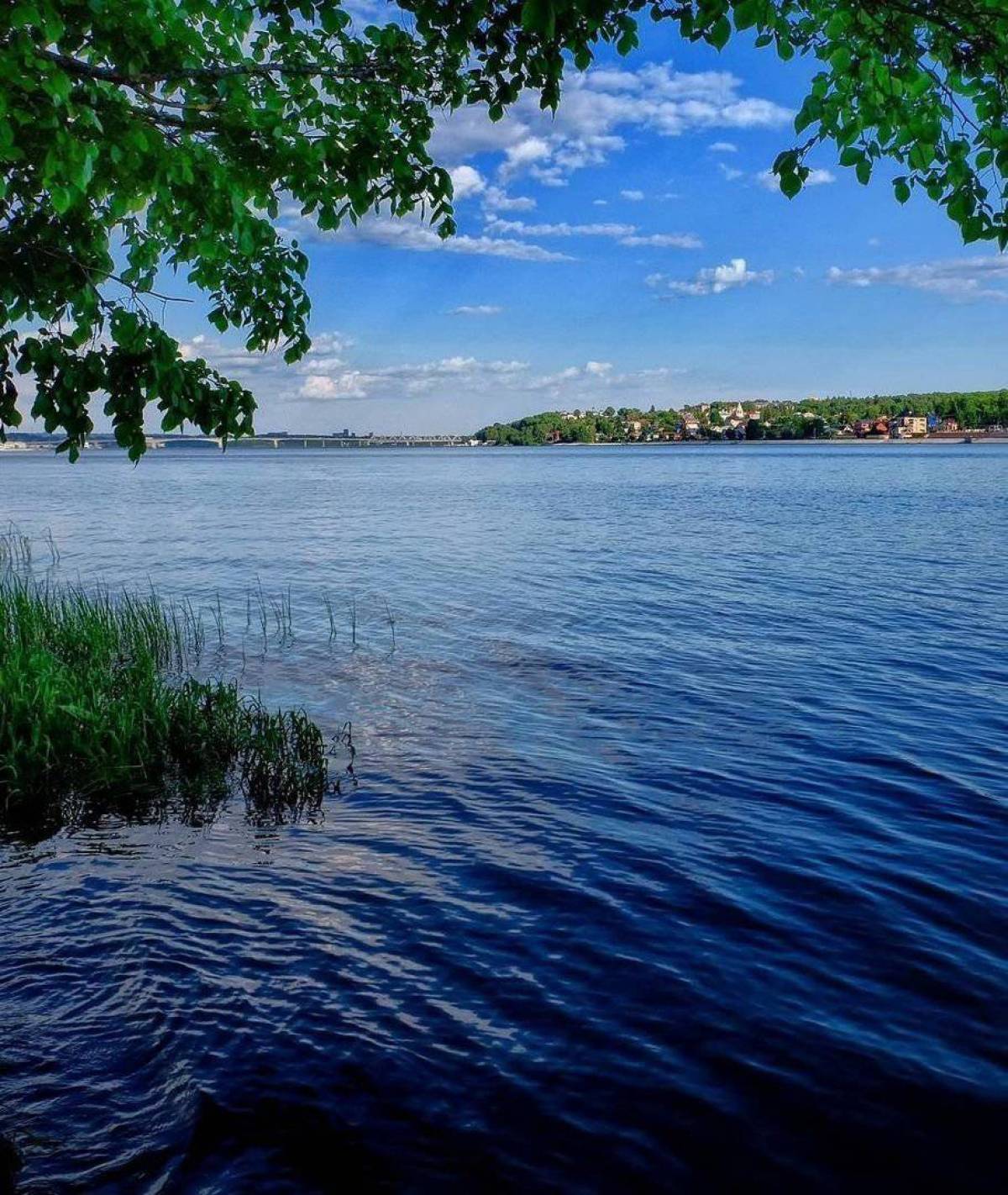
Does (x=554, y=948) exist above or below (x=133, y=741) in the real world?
below

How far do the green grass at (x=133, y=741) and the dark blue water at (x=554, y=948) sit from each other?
3.34 feet

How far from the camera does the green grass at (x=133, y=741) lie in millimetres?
14266

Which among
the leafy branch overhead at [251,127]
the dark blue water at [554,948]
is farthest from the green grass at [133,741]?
the leafy branch overhead at [251,127]

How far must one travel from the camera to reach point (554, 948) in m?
10.2

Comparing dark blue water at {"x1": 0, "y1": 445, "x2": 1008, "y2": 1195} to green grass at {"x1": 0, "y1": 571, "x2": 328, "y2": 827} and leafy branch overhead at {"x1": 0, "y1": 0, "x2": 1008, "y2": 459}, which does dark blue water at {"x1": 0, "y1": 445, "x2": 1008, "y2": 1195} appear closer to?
green grass at {"x1": 0, "y1": 571, "x2": 328, "y2": 827}

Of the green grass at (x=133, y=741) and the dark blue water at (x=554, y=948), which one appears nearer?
the dark blue water at (x=554, y=948)

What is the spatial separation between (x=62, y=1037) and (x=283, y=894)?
325 cm

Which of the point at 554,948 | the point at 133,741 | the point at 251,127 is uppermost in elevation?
the point at 251,127

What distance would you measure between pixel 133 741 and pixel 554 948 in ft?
27.3

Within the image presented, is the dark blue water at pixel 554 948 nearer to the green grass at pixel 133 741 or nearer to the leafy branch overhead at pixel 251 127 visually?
the green grass at pixel 133 741

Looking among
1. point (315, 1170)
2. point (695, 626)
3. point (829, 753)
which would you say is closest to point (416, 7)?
point (315, 1170)

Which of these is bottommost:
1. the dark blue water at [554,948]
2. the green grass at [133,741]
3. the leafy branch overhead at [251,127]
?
the dark blue water at [554,948]

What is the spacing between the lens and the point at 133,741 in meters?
15.1

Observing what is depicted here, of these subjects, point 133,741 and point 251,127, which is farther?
point 133,741
